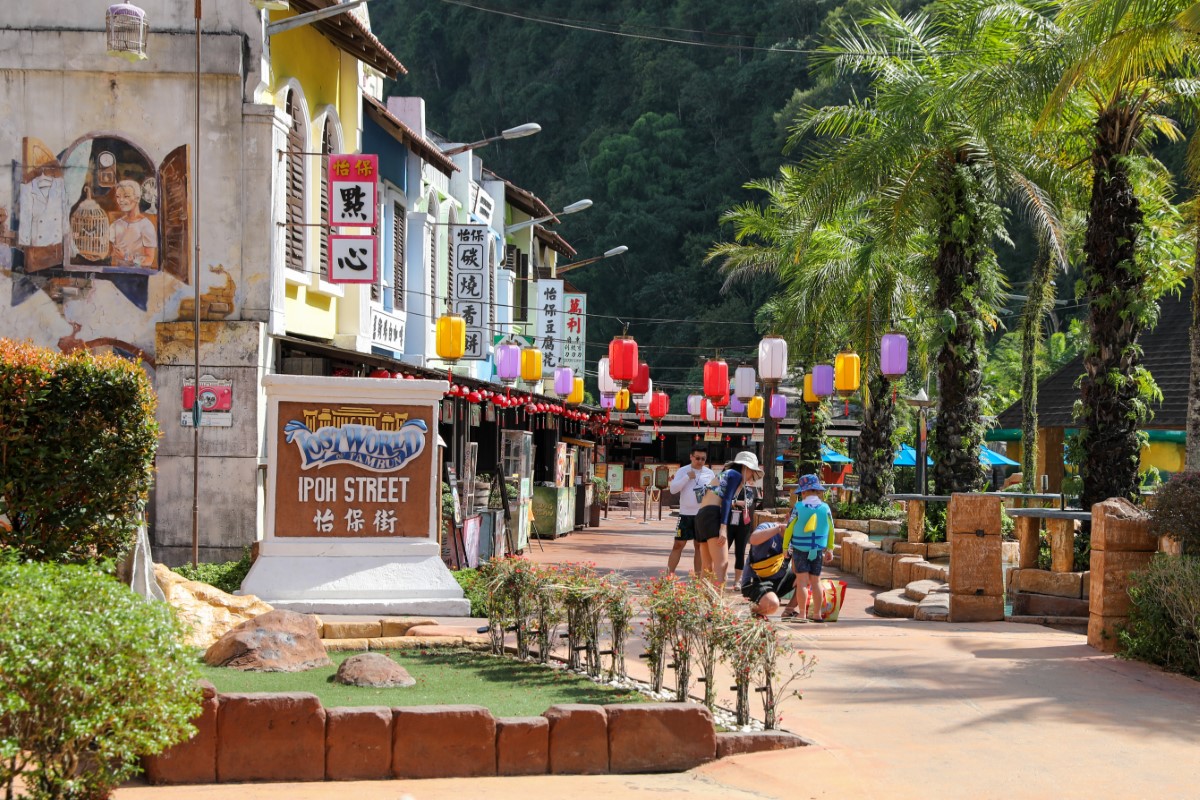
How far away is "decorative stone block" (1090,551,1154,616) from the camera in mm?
10977

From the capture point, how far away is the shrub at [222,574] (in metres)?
12.9

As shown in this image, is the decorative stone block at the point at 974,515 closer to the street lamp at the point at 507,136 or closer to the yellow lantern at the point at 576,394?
the street lamp at the point at 507,136

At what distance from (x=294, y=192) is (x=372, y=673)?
9.86 meters

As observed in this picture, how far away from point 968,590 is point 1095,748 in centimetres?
592

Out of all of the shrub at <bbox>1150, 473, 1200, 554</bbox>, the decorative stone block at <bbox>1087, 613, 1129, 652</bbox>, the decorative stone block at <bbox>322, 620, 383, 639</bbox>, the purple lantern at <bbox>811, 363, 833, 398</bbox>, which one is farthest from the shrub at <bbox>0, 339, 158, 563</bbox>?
the purple lantern at <bbox>811, 363, 833, 398</bbox>

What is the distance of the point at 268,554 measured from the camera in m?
12.3

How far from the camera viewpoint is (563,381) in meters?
32.3

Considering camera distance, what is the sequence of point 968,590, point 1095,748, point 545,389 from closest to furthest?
1. point 1095,748
2. point 968,590
3. point 545,389

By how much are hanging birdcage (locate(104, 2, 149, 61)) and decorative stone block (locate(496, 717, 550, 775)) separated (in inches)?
380

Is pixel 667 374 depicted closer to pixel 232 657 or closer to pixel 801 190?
pixel 801 190

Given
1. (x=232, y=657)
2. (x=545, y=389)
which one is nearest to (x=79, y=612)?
(x=232, y=657)

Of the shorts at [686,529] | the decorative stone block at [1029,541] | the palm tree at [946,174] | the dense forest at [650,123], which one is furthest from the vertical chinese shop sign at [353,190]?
the dense forest at [650,123]

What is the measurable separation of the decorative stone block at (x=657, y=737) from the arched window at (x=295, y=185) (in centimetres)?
1028

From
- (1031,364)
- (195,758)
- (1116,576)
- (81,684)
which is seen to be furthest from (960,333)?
(81,684)
